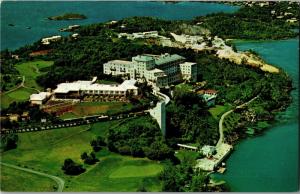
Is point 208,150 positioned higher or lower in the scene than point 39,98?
lower

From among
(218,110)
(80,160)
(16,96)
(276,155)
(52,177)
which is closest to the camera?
(52,177)

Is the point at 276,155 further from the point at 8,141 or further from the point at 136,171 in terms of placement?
the point at 8,141

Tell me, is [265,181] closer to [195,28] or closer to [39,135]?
[39,135]

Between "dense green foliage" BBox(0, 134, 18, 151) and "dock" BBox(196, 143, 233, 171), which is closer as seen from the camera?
"dense green foliage" BBox(0, 134, 18, 151)

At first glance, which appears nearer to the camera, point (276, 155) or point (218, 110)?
point (276, 155)

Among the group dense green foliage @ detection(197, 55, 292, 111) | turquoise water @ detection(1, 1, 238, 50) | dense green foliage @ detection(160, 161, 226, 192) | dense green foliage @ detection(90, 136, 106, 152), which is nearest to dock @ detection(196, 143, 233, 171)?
dense green foliage @ detection(160, 161, 226, 192)

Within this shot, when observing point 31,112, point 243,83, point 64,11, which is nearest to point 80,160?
point 31,112

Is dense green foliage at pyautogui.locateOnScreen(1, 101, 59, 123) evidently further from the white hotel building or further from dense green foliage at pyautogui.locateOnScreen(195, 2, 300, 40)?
dense green foliage at pyautogui.locateOnScreen(195, 2, 300, 40)
